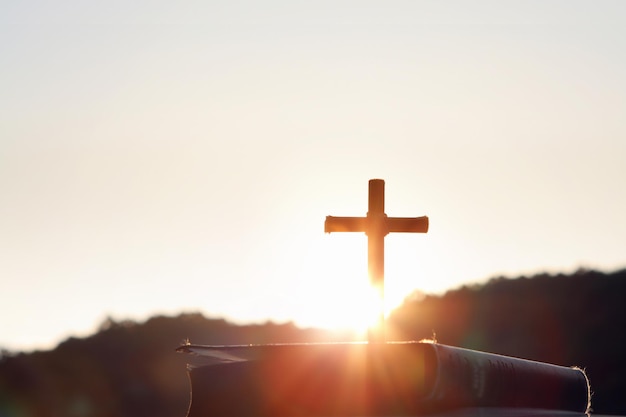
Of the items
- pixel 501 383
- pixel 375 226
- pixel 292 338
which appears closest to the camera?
pixel 501 383

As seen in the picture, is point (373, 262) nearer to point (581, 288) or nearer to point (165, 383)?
point (165, 383)

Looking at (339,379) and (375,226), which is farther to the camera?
(375,226)

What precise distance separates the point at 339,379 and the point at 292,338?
161 feet

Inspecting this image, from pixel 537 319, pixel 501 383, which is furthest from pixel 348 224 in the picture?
pixel 537 319

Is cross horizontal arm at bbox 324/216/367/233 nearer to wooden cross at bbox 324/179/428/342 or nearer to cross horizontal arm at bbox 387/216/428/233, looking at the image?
wooden cross at bbox 324/179/428/342

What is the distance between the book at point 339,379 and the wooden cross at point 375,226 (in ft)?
15.1

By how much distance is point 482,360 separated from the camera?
26.5ft

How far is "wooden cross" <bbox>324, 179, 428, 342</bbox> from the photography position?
12.9 m

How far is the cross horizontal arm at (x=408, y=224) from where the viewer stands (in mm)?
13422

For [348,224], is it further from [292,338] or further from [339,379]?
[292,338]

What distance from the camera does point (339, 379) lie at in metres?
7.55

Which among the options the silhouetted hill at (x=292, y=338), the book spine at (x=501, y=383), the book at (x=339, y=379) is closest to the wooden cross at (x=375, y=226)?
the book spine at (x=501, y=383)

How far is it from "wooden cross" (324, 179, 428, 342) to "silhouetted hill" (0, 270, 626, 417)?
4221 cm

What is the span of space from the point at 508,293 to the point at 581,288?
319 centimetres
